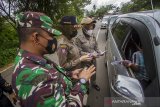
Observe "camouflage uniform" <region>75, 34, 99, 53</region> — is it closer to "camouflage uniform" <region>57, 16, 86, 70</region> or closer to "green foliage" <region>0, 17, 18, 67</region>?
"camouflage uniform" <region>57, 16, 86, 70</region>

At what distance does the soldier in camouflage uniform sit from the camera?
2.01 m

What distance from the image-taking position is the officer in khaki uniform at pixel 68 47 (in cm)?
381

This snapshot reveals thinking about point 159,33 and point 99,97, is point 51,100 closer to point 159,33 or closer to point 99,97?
point 159,33

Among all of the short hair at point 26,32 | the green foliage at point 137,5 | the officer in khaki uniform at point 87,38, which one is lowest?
the officer in khaki uniform at point 87,38

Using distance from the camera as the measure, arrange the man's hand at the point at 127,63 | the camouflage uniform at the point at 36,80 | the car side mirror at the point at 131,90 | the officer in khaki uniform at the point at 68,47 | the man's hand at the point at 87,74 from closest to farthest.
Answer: the camouflage uniform at the point at 36,80 < the car side mirror at the point at 131,90 < the man's hand at the point at 87,74 < the man's hand at the point at 127,63 < the officer in khaki uniform at the point at 68,47

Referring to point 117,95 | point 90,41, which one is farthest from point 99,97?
point 117,95

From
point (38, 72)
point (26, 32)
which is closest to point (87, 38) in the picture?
point (26, 32)

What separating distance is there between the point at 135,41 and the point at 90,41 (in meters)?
1.66

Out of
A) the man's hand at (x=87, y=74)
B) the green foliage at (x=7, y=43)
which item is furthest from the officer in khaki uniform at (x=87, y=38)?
the green foliage at (x=7, y=43)

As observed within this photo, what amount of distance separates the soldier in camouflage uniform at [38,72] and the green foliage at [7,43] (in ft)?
29.2

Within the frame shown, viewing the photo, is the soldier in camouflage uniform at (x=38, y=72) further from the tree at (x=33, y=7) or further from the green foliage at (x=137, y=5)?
the tree at (x=33, y=7)

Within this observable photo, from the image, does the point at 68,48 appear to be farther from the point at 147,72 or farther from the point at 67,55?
the point at 147,72

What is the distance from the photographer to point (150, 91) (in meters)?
2.45

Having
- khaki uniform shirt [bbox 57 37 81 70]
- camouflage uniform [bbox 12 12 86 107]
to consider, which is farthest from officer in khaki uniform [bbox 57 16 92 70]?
camouflage uniform [bbox 12 12 86 107]
